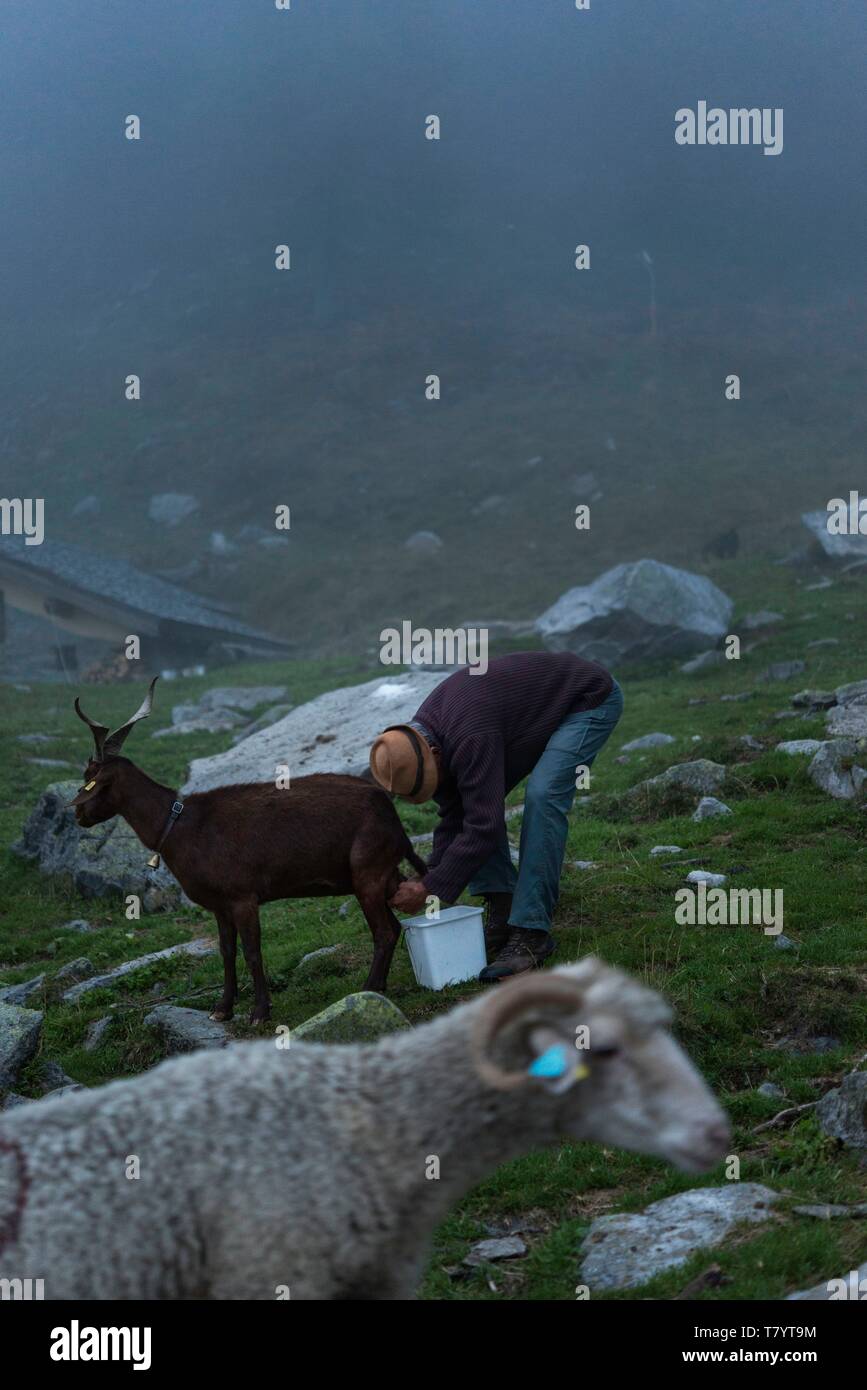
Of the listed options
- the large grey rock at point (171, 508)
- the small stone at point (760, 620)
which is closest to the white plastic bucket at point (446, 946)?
the small stone at point (760, 620)

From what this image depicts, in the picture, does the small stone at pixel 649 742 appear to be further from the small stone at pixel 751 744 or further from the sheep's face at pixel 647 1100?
the sheep's face at pixel 647 1100

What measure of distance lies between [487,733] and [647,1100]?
435cm

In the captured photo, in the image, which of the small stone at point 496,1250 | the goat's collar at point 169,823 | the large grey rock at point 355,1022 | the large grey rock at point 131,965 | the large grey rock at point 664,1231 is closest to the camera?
the large grey rock at point 664,1231

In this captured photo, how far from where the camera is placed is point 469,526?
Answer: 47094 mm

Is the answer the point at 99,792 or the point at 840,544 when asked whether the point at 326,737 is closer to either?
the point at 99,792

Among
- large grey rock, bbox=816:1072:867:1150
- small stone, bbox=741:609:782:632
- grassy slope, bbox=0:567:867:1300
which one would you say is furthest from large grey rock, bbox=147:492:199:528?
large grey rock, bbox=816:1072:867:1150

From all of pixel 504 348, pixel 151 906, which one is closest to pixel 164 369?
pixel 504 348

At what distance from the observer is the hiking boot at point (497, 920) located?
9.44m

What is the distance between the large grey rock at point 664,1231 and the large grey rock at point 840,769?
5.97 m

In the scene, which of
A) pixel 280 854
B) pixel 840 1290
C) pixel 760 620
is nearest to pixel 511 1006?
pixel 840 1290

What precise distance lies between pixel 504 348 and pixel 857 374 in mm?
16440

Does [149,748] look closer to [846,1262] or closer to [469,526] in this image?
[846,1262]

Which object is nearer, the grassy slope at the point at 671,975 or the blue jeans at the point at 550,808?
the grassy slope at the point at 671,975

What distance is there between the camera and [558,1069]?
425cm
